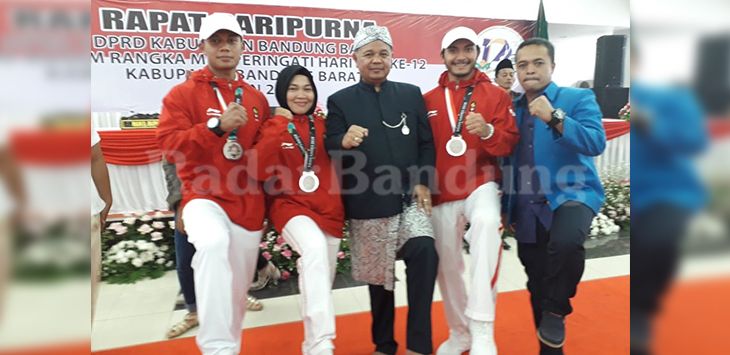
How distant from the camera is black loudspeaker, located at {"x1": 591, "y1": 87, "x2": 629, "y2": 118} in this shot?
9.85 feet

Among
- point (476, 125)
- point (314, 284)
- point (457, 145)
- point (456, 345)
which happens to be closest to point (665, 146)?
point (476, 125)

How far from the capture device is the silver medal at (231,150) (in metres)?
2.19

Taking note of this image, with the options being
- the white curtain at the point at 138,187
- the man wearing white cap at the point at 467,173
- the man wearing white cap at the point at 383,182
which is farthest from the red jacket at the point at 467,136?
the white curtain at the point at 138,187

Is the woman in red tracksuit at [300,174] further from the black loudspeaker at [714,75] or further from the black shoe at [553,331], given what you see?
the black loudspeaker at [714,75]

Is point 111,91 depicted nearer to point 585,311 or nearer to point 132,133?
point 132,133

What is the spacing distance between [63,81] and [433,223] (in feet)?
6.30

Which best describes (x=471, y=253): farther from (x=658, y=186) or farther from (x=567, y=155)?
(x=658, y=186)

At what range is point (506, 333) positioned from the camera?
2779 mm

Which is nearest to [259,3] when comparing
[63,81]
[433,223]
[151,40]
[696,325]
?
[151,40]

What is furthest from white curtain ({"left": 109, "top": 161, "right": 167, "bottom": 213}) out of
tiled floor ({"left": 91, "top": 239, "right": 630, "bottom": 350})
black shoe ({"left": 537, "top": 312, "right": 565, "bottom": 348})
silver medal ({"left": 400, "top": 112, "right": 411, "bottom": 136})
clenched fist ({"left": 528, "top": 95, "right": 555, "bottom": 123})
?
black shoe ({"left": 537, "top": 312, "right": 565, "bottom": 348})

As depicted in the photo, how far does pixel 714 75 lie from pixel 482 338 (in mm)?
1555

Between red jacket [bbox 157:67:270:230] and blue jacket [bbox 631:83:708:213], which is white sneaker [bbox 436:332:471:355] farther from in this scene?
blue jacket [bbox 631:83:708:213]

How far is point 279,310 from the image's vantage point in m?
2.89

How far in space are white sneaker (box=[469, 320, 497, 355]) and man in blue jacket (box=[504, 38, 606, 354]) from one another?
419mm
